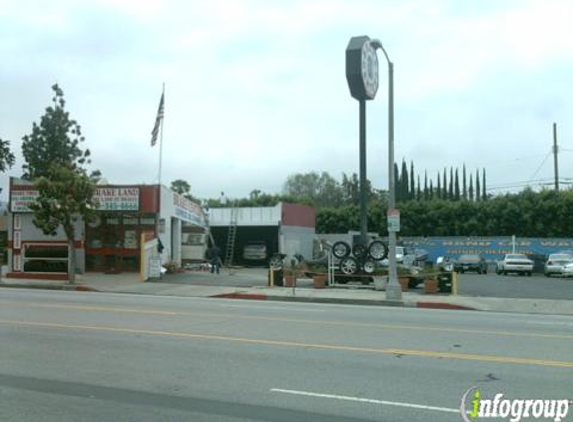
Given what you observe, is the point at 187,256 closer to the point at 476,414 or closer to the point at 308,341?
the point at 308,341

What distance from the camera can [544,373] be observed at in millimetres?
8086

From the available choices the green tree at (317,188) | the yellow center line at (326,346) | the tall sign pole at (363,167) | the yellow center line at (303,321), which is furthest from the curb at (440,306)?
the green tree at (317,188)

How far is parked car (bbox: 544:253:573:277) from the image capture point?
122 ft

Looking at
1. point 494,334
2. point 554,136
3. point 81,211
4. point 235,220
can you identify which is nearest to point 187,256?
point 235,220

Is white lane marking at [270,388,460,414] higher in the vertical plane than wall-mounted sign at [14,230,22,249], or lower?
lower

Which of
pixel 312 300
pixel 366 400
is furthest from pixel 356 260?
pixel 366 400

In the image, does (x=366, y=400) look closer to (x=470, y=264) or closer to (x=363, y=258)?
(x=363, y=258)

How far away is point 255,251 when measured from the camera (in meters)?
43.3

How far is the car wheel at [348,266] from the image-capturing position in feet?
83.9

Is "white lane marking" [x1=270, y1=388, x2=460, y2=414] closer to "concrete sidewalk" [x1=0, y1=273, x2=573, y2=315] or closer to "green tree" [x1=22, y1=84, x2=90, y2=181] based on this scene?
"concrete sidewalk" [x1=0, y1=273, x2=573, y2=315]

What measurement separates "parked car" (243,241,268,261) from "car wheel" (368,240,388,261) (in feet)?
58.9

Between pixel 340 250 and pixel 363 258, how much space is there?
40.4 inches

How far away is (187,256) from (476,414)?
3070 cm

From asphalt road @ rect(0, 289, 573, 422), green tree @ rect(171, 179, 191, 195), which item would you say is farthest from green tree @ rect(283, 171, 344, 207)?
asphalt road @ rect(0, 289, 573, 422)
